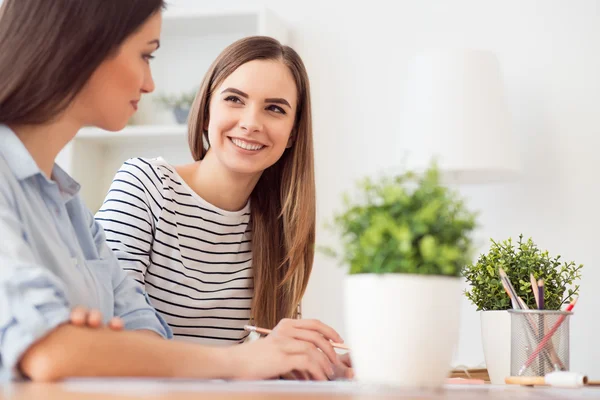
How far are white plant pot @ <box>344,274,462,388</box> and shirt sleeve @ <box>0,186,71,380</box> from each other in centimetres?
31

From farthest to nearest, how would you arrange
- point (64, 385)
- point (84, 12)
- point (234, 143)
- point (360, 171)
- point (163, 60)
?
point (163, 60)
point (360, 171)
point (234, 143)
point (84, 12)
point (64, 385)

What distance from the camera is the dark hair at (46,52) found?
95 cm

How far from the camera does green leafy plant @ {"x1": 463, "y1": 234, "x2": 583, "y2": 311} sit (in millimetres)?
1354

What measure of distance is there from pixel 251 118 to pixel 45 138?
813 millimetres

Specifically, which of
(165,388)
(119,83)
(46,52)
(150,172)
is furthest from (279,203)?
(165,388)

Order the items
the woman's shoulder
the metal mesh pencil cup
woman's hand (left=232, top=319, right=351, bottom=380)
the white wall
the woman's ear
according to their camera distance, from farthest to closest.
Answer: the white wall → the woman's ear → the woman's shoulder → the metal mesh pencil cup → woman's hand (left=232, top=319, right=351, bottom=380)

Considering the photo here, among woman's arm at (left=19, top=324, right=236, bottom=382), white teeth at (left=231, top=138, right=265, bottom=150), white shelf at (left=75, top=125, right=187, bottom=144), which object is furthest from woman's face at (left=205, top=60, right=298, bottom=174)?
white shelf at (left=75, top=125, right=187, bottom=144)

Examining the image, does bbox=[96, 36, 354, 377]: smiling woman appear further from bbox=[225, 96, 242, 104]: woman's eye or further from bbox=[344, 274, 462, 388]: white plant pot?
bbox=[344, 274, 462, 388]: white plant pot

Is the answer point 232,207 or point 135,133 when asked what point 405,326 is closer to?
point 232,207

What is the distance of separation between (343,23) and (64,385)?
2665 mm

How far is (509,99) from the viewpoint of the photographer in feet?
9.71

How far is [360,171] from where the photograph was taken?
3.09 m

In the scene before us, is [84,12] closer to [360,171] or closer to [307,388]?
[307,388]

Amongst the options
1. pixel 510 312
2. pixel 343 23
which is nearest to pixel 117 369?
pixel 510 312
